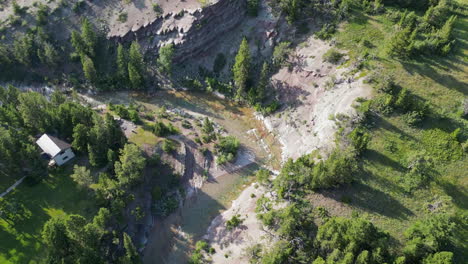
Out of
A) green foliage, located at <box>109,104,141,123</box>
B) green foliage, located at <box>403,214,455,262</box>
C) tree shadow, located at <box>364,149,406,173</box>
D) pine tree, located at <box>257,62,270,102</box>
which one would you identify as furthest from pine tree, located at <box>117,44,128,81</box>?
green foliage, located at <box>403,214,455,262</box>

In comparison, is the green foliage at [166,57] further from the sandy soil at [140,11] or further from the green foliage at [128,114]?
the green foliage at [128,114]

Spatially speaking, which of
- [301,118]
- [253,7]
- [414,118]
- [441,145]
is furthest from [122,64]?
[441,145]

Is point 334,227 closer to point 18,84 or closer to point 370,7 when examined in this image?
point 370,7

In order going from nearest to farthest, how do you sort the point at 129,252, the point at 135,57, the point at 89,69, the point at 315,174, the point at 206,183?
1. the point at 129,252
2. the point at 315,174
3. the point at 206,183
4. the point at 135,57
5. the point at 89,69

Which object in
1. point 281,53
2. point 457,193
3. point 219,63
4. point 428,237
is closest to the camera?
point 428,237

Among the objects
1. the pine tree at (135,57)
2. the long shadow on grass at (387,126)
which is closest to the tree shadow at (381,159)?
the long shadow on grass at (387,126)

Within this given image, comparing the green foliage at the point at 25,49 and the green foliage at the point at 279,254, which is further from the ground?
the green foliage at the point at 25,49

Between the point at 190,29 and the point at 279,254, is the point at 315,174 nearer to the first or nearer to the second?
the point at 279,254
